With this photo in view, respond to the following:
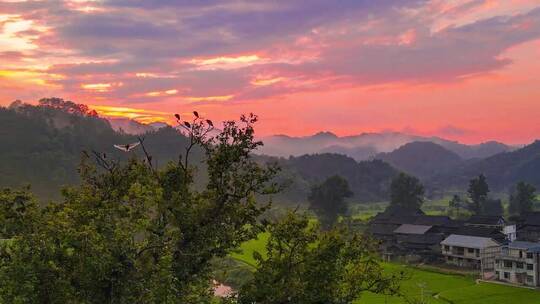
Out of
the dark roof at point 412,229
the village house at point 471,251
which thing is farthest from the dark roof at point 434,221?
the village house at point 471,251

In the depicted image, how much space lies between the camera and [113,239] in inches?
619

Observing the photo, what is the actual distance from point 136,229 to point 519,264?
2379 inches

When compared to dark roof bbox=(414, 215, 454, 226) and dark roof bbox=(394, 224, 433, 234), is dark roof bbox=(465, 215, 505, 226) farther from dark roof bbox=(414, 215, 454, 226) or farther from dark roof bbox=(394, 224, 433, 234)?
dark roof bbox=(394, 224, 433, 234)

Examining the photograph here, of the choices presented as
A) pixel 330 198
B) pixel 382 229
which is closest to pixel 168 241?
pixel 382 229

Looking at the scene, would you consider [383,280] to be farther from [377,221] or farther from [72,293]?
[377,221]

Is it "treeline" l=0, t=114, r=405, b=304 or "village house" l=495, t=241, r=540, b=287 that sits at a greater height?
"treeline" l=0, t=114, r=405, b=304

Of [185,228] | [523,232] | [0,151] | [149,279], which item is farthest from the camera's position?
[0,151]

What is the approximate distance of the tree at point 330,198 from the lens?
12581 cm

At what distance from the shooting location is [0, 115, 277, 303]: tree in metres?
15.6

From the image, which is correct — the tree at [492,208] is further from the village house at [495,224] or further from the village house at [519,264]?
the village house at [519,264]

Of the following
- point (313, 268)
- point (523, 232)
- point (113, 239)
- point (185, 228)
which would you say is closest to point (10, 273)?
point (113, 239)

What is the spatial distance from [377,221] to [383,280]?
90.1 meters

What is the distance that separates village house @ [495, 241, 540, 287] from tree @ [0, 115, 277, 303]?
5431 centimetres

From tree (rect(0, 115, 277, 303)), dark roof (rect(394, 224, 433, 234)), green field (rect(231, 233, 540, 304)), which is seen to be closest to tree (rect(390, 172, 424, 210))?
dark roof (rect(394, 224, 433, 234))
